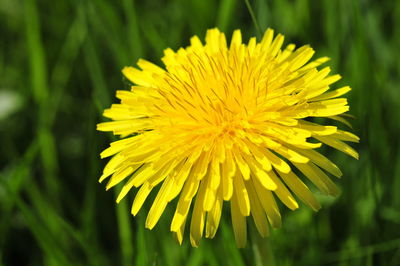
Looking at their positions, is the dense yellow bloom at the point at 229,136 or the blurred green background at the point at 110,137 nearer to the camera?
the dense yellow bloom at the point at 229,136

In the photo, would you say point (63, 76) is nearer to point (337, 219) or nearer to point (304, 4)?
point (304, 4)

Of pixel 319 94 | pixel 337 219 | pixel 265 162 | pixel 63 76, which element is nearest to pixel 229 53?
pixel 319 94

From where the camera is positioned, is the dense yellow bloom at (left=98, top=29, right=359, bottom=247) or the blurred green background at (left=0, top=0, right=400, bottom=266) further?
the blurred green background at (left=0, top=0, right=400, bottom=266)

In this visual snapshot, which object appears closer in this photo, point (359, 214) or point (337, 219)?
point (359, 214)
